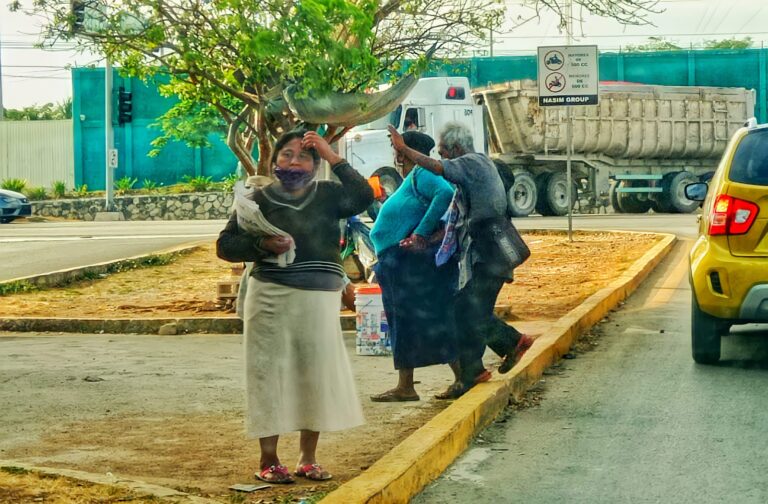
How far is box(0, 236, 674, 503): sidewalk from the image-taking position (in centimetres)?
602

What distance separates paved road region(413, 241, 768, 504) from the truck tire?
71.1 feet

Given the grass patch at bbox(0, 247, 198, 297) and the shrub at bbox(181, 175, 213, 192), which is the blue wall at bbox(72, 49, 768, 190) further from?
the grass patch at bbox(0, 247, 198, 297)

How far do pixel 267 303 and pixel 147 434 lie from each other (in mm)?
1662

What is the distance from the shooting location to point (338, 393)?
5910 millimetres

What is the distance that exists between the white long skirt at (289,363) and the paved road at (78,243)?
37.9 ft

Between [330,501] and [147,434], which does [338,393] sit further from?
[147,434]

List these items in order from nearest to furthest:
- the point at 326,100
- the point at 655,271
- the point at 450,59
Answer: the point at 326,100 → the point at 450,59 → the point at 655,271

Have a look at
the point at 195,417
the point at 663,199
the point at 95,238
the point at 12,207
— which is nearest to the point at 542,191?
the point at 663,199

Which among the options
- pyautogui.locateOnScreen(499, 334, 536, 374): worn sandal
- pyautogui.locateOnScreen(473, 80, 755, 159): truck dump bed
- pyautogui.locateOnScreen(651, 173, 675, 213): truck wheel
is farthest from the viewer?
pyautogui.locateOnScreen(651, 173, 675, 213): truck wheel

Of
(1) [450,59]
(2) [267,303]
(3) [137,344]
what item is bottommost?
(3) [137,344]

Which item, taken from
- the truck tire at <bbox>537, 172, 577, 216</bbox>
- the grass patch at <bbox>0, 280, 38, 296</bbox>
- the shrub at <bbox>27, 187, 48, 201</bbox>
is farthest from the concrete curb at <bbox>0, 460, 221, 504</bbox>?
the shrub at <bbox>27, 187, 48, 201</bbox>

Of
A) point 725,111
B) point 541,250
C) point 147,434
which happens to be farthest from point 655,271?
point 725,111

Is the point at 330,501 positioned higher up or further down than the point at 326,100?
further down

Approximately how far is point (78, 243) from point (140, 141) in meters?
23.4
